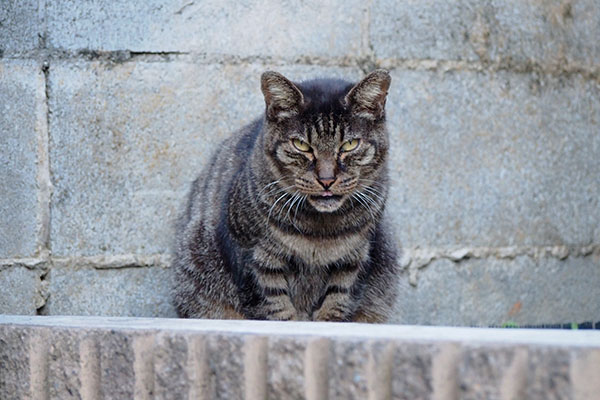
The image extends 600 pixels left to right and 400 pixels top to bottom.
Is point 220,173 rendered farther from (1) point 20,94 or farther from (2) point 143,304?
(1) point 20,94

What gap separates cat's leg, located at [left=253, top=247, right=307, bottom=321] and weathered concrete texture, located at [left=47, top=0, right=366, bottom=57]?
112cm

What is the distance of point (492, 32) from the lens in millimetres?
3721

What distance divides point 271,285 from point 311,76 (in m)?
1.16

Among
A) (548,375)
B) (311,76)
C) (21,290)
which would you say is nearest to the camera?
(548,375)

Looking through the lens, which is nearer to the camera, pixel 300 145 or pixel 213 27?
pixel 300 145

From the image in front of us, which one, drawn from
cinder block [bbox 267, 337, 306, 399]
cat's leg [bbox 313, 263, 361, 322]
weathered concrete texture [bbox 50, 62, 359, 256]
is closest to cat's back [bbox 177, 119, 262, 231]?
weathered concrete texture [bbox 50, 62, 359, 256]

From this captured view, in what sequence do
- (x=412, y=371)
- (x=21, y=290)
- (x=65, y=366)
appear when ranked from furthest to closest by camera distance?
(x=21, y=290) < (x=65, y=366) < (x=412, y=371)

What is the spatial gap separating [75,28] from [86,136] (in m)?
0.46

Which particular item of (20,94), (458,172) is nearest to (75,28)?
(20,94)

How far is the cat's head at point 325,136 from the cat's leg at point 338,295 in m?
0.27

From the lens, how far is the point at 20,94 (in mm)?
3258

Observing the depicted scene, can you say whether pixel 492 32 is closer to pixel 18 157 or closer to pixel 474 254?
pixel 474 254

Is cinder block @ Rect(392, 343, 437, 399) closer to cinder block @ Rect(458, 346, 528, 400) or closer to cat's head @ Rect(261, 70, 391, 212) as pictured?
cinder block @ Rect(458, 346, 528, 400)

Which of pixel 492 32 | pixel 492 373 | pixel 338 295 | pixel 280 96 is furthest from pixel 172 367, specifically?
pixel 492 32
